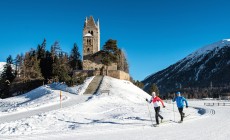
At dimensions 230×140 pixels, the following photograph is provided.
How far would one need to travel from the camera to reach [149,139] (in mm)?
13797

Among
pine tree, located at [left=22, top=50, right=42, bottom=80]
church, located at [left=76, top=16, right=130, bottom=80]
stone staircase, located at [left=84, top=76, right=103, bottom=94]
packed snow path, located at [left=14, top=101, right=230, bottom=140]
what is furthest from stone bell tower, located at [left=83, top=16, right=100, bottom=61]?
packed snow path, located at [left=14, top=101, right=230, bottom=140]

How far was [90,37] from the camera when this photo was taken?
8425 cm

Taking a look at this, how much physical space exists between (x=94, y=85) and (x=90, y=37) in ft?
94.0

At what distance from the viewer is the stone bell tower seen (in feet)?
273

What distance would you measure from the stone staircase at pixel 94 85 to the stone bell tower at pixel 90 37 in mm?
19022

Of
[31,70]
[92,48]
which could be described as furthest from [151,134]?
[92,48]

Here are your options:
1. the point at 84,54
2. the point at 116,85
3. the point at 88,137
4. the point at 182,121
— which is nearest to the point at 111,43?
the point at 84,54

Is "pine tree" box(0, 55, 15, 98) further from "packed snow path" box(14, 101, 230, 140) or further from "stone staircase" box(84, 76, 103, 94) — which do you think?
"packed snow path" box(14, 101, 230, 140)

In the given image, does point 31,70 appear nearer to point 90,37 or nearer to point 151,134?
point 90,37

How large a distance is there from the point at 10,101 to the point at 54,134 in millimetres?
39535

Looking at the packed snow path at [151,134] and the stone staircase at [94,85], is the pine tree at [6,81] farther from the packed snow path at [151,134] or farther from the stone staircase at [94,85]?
the packed snow path at [151,134]

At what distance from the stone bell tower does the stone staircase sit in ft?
62.4

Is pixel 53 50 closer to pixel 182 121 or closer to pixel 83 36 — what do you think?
pixel 83 36

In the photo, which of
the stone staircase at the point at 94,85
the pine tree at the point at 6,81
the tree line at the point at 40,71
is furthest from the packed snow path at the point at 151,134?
the pine tree at the point at 6,81
